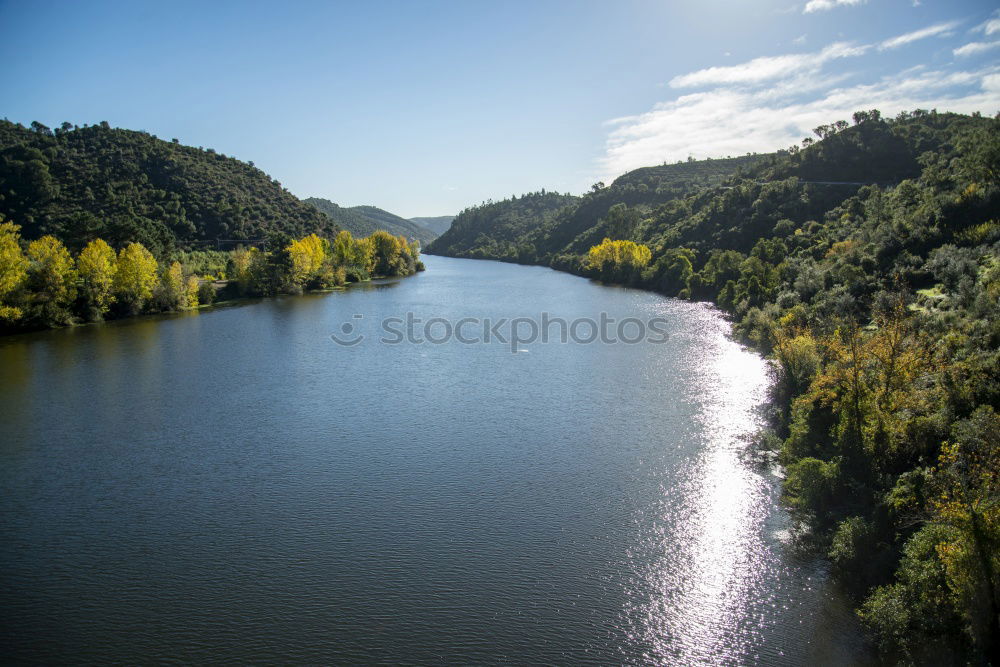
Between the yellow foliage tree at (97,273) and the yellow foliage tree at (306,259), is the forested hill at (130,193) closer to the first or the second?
the yellow foliage tree at (97,273)

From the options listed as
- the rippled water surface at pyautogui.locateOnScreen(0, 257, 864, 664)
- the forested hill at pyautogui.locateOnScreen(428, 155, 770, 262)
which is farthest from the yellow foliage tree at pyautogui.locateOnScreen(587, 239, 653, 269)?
the rippled water surface at pyautogui.locateOnScreen(0, 257, 864, 664)

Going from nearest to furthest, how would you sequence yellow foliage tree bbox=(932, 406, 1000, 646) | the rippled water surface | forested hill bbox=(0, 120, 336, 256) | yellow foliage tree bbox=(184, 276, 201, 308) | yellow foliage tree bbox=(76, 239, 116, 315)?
yellow foliage tree bbox=(932, 406, 1000, 646) < the rippled water surface < yellow foliage tree bbox=(76, 239, 116, 315) < yellow foliage tree bbox=(184, 276, 201, 308) < forested hill bbox=(0, 120, 336, 256)

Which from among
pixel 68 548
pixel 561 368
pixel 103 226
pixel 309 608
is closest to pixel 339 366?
pixel 561 368

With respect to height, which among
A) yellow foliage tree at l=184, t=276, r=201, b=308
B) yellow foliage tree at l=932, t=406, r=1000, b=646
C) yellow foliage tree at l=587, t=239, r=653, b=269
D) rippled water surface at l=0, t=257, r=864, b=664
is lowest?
rippled water surface at l=0, t=257, r=864, b=664

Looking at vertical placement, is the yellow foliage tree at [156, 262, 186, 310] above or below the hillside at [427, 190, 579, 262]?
below

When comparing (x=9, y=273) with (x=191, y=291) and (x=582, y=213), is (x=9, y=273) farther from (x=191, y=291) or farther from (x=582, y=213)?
(x=582, y=213)

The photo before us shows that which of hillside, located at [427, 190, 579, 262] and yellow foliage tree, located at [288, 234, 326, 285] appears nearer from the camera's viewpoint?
yellow foliage tree, located at [288, 234, 326, 285]

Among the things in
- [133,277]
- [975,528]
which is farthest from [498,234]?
[975,528]

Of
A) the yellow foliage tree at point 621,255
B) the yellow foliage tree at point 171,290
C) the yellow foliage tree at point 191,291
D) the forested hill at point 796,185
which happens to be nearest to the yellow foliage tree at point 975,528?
the forested hill at point 796,185

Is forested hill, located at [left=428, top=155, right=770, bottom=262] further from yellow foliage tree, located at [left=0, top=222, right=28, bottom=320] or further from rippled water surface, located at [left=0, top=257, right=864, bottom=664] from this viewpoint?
rippled water surface, located at [left=0, top=257, right=864, bottom=664]
